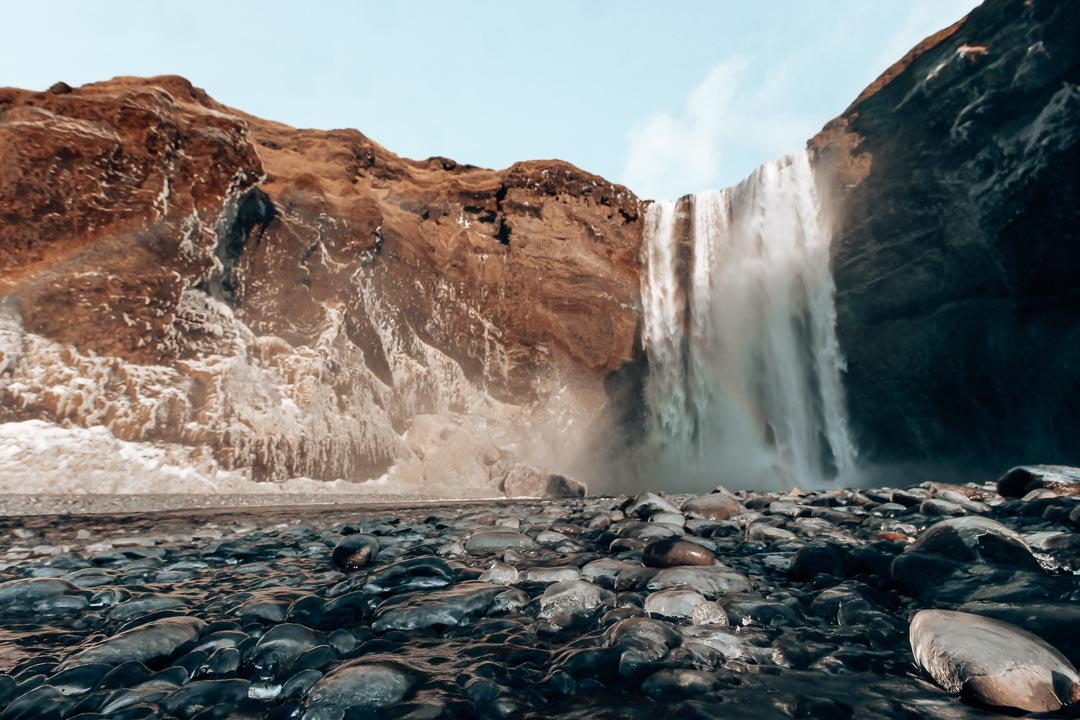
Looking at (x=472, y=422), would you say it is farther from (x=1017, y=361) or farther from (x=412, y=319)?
(x=1017, y=361)

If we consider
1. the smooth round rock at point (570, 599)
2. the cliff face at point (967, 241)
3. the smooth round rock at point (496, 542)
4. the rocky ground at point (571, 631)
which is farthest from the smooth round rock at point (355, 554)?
the cliff face at point (967, 241)

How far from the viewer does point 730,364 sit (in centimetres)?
2466

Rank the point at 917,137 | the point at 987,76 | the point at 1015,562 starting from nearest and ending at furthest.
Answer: the point at 1015,562 < the point at 987,76 < the point at 917,137

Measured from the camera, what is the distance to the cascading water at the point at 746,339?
2191cm

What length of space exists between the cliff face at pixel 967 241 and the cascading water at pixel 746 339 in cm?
113

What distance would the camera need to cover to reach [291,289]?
19906mm

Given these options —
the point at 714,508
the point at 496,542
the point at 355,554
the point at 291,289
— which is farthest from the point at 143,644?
the point at 291,289

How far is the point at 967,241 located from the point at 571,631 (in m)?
22.0

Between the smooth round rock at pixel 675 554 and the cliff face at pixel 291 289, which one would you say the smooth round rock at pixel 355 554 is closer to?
the smooth round rock at pixel 675 554

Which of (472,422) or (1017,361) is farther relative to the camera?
(472,422)

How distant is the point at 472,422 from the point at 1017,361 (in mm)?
20742

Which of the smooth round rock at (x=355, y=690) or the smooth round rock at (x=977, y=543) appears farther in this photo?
the smooth round rock at (x=977, y=543)

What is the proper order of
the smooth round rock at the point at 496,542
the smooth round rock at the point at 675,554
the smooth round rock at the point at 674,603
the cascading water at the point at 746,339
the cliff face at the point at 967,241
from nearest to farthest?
1. the smooth round rock at the point at 674,603
2. the smooth round rock at the point at 675,554
3. the smooth round rock at the point at 496,542
4. the cliff face at the point at 967,241
5. the cascading water at the point at 746,339

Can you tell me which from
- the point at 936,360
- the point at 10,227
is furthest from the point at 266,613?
the point at 936,360
